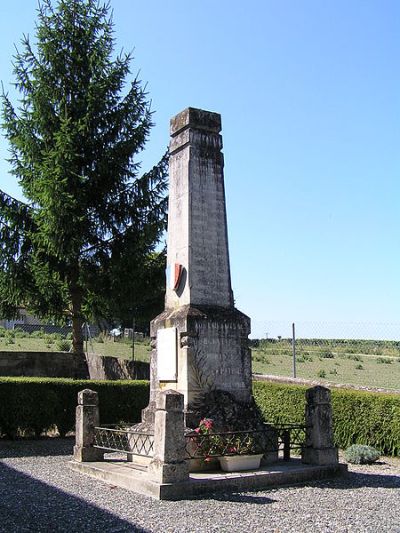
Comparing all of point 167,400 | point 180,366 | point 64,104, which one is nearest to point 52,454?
point 180,366

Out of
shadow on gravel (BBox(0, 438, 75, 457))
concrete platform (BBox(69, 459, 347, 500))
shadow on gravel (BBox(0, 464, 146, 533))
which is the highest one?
concrete platform (BBox(69, 459, 347, 500))

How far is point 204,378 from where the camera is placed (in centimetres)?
929

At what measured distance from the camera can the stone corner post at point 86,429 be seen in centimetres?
977

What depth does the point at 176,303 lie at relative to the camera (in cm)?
992

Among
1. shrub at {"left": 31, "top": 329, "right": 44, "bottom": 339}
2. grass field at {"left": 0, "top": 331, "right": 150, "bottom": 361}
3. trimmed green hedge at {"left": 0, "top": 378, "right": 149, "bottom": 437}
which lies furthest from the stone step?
shrub at {"left": 31, "top": 329, "right": 44, "bottom": 339}

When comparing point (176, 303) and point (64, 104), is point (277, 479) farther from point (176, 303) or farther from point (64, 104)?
point (64, 104)

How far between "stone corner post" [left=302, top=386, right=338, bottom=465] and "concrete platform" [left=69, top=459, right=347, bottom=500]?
16 centimetres

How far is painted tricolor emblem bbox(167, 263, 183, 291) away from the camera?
9.75 metres

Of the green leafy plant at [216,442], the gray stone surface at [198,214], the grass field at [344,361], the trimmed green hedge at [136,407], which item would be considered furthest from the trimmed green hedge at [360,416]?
the gray stone surface at [198,214]

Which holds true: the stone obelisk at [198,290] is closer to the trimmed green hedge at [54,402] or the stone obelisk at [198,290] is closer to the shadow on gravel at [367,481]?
the shadow on gravel at [367,481]

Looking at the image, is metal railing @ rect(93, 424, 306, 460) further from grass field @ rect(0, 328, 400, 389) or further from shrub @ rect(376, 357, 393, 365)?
shrub @ rect(376, 357, 393, 365)

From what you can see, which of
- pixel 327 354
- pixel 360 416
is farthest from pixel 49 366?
pixel 360 416

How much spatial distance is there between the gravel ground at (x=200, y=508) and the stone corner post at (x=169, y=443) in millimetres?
390

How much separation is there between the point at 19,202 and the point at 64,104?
3.09 metres
